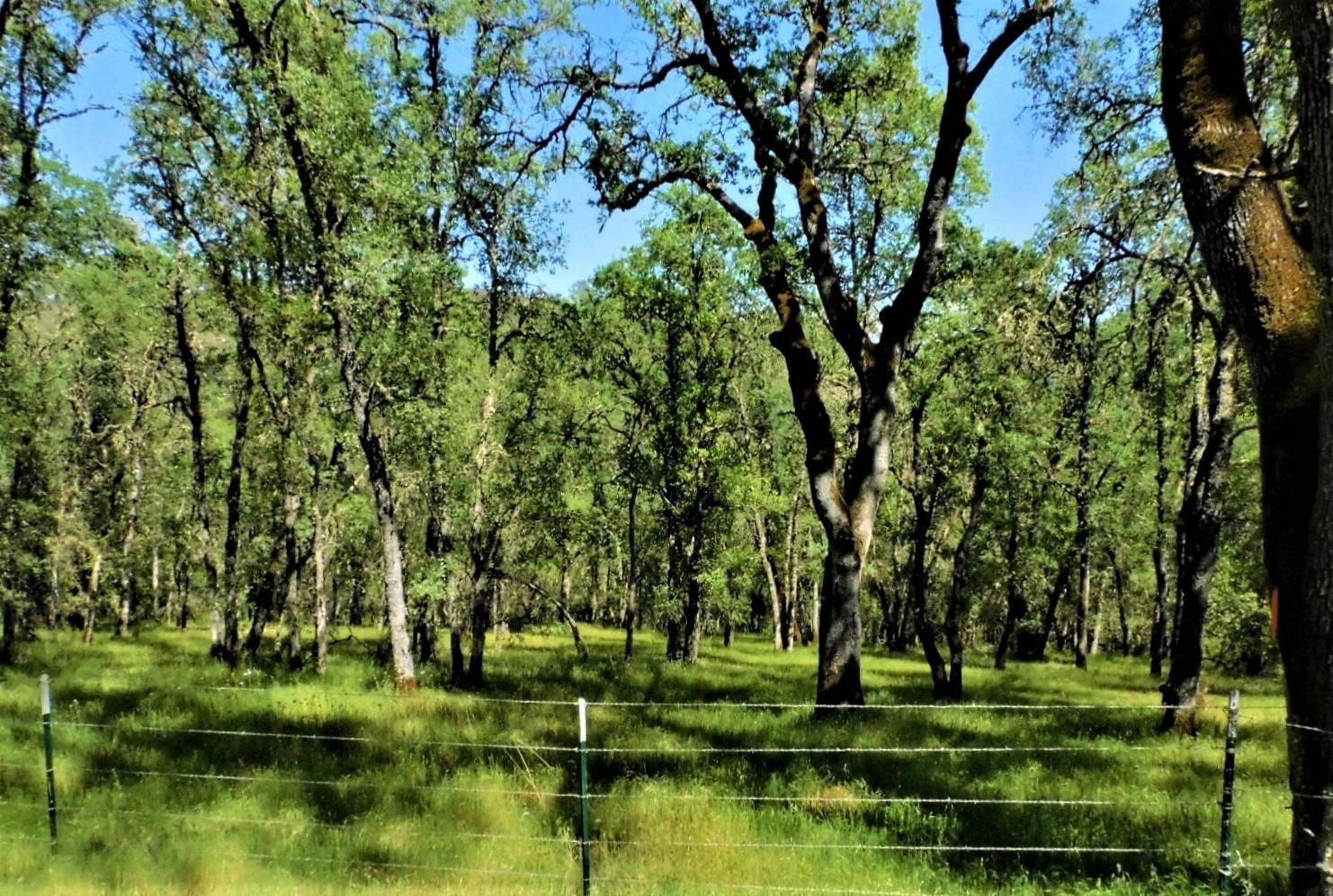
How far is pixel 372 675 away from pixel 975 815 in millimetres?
13991

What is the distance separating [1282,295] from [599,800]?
7.12m

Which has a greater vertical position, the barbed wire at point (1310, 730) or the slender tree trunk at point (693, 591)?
the barbed wire at point (1310, 730)

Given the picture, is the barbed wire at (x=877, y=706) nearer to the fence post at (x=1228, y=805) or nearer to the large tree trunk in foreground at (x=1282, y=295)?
the fence post at (x=1228, y=805)

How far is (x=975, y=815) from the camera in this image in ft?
24.7

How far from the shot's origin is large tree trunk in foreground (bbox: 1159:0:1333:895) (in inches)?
162

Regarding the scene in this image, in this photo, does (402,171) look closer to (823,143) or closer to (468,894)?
(823,143)

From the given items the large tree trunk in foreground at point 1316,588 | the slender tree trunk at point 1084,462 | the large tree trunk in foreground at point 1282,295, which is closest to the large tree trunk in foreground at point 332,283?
the slender tree trunk at point 1084,462

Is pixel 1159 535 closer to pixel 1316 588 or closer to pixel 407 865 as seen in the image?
pixel 1316 588

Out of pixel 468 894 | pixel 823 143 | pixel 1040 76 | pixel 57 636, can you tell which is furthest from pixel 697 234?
pixel 57 636

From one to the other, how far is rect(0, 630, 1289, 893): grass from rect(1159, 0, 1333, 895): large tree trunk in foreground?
810 millimetres

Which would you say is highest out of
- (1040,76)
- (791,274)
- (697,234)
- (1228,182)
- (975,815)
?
(697,234)

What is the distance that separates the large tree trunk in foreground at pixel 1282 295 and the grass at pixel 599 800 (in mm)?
810

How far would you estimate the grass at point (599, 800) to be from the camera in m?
6.09

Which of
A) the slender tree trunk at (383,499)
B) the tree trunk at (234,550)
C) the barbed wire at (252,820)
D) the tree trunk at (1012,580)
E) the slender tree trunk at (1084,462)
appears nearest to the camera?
the barbed wire at (252,820)
